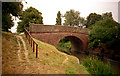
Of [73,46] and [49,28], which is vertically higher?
[49,28]

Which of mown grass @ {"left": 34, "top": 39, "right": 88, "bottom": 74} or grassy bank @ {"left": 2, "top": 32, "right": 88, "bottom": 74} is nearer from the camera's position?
grassy bank @ {"left": 2, "top": 32, "right": 88, "bottom": 74}

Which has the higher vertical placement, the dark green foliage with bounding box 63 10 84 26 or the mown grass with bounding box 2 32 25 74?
the dark green foliage with bounding box 63 10 84 26

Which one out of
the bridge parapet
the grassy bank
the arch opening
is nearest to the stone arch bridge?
the bridge parapet

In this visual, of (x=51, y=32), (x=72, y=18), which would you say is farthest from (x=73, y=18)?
(x=51, y=32)

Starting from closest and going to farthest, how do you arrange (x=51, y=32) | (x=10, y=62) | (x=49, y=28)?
1. (x=10, y=62)
2. (x=49, y=28)
3. (x=51, y=32)

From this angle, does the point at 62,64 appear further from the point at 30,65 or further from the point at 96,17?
the point at 96,17

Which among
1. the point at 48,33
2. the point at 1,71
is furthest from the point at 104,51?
the point at 1,71

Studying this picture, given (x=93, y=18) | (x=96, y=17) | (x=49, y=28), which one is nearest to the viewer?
(x=49, y=28)

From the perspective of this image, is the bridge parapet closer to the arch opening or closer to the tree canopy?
the arch opening

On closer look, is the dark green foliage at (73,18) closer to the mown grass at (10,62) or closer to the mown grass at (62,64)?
the mown grass at (62,64)

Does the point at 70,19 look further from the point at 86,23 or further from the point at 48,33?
the point at 48,33

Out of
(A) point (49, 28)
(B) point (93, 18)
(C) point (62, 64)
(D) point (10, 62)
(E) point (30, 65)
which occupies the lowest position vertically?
(C) point (62, 64)

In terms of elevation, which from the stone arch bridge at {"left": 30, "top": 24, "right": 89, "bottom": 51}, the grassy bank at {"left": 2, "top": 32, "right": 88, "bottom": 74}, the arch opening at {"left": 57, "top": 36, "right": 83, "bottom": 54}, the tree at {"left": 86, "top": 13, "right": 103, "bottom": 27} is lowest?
the arch opening at {"left": 57, "top": 36, "right": 83, "bottom": 54}

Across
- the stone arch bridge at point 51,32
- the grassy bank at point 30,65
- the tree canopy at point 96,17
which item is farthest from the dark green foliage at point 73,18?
the grassy bank at point 30,65
